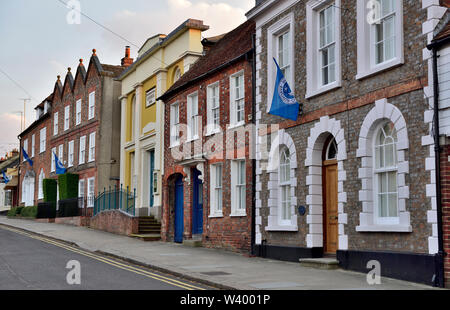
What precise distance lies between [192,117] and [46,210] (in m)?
18.4

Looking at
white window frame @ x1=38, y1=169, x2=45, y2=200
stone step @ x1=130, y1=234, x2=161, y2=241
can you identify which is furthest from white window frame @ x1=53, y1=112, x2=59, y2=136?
stone step @ x1=130, y1=234, x2=161, y2=241

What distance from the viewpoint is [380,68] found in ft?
42.7

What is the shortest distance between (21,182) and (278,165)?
128 feet

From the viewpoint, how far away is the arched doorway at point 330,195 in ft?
49.9

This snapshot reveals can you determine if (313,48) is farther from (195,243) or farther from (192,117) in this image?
(195,243)

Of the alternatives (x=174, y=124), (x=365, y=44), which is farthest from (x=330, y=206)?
(x=174, y=124)

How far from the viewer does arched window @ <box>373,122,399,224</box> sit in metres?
12.8

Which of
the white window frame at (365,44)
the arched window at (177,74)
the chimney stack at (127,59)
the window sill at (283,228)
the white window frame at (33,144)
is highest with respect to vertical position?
the chimney stack at (127,59)

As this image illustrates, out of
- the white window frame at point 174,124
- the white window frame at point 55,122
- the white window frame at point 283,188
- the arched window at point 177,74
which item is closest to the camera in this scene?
the white window frame at point 283,188

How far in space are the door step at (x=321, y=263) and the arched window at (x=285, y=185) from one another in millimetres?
1966

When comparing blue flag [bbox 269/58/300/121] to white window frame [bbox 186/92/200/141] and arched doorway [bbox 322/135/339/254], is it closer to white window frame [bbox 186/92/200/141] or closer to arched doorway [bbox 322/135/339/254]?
arched doorway [bbox 322/135/339/254]

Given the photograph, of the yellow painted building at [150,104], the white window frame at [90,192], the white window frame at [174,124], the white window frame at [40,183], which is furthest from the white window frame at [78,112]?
the white window frame at [174,124]

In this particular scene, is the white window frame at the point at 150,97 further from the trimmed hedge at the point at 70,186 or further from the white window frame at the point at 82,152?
the trimmed hedge at the point at 70,186

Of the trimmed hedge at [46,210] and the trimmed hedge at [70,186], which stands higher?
the trimmed hedge at [70,186]
